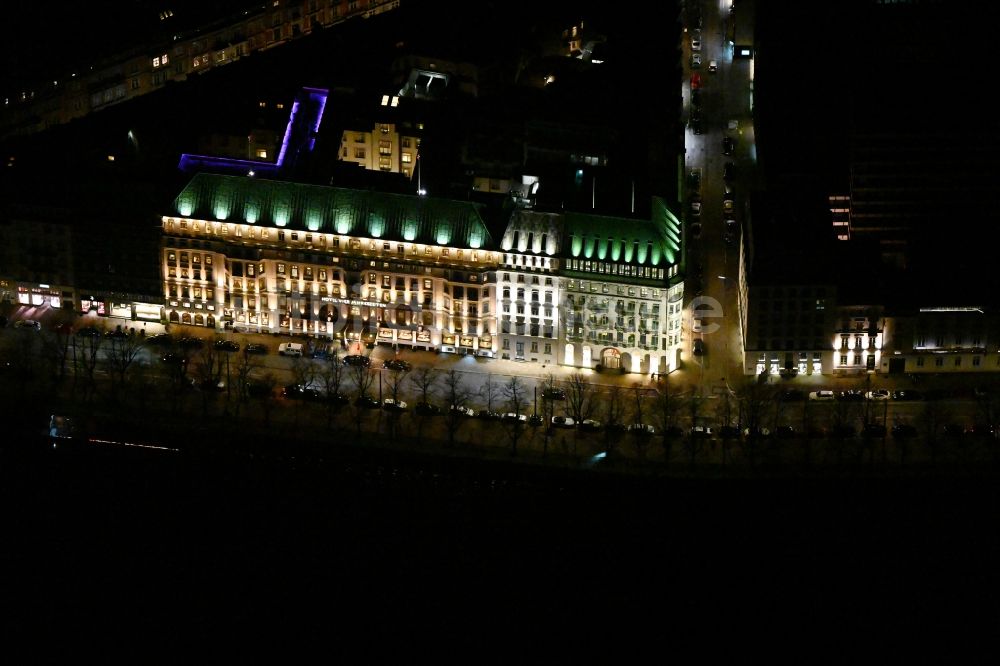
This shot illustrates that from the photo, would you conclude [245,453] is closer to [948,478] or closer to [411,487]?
[411,487]

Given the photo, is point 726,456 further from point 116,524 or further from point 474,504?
point 116,524

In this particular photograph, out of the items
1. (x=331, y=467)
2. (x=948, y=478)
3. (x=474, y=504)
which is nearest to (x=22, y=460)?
(x=331, y=467)

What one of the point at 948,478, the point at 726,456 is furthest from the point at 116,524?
the point at 948,478

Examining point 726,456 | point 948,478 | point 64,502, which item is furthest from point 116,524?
point 948,478

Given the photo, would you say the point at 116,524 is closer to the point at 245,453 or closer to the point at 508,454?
the point at 245,453

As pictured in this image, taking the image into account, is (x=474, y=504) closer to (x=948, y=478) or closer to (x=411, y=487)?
(x=411, y=487)

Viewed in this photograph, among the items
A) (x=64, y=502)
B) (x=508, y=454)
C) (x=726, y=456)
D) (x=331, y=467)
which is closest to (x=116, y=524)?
(x=64, y=502)
